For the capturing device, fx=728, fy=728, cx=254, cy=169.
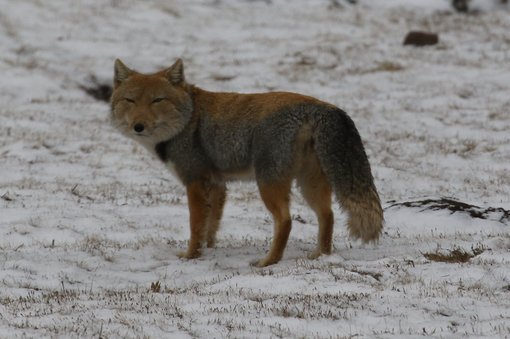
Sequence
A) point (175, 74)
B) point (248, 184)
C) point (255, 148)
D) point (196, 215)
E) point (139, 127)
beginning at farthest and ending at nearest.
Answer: point (248, 184), point (175, 74), point (196, 215), point (139, 127), point (255, 148)

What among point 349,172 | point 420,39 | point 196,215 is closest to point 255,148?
point 349,172

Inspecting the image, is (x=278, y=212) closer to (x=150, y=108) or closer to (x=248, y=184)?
(x=150, y=108)

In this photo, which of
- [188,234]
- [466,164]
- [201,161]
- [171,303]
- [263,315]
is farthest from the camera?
[466,164]

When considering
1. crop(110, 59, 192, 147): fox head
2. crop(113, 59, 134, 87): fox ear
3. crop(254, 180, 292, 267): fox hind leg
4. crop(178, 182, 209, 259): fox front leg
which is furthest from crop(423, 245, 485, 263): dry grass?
crop(113, 59, 134, 87): fox ear

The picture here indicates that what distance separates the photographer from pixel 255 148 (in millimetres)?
9531

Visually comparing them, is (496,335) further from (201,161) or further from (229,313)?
(201,161)

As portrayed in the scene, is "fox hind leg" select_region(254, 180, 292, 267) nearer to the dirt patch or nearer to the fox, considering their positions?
the fox

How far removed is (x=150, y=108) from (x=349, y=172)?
2.96 meters

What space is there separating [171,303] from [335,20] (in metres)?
30.7

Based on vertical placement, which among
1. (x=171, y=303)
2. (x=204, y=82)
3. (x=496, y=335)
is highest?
(x=496, y=335)

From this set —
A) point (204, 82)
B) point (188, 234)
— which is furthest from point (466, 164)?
point (204, 82)

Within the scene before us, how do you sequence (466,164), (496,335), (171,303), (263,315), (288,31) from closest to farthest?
(496,335) → (263,315) → (171,303) → (466,164) → (288,31)

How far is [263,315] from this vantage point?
6.74 meters

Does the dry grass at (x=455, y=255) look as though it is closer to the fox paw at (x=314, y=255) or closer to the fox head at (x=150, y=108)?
the fox paw at (x=314, y=255)
